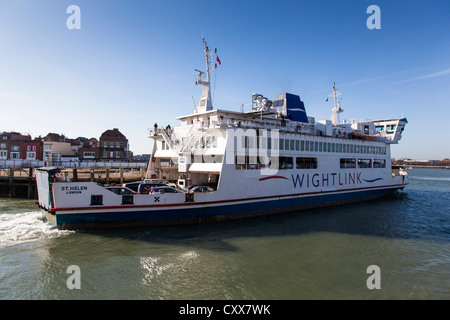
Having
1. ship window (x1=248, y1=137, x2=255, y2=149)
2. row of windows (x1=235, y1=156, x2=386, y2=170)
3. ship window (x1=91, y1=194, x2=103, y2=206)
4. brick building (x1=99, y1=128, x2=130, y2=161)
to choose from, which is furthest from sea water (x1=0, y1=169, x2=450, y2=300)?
brick building (x1=99, y1=128, x2=130, y2=161)

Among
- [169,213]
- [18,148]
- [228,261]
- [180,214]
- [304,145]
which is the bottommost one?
[228,261]

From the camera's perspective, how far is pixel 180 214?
605 inches

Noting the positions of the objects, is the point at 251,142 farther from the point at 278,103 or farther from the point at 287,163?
Result: the point at 278,103

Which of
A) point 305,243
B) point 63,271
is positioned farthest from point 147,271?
point 305,243

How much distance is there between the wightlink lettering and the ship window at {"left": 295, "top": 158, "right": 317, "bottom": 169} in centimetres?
69

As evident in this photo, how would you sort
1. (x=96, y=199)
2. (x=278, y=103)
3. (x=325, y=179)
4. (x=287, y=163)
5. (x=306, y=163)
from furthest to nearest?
(x=278, y=103) → (x=325, y=179) → (x=306, y=163) → (x=287, y=163) → (x=96, y=199)

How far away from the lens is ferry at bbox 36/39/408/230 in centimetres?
1406

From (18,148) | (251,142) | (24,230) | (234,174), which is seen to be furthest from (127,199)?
(18,148)

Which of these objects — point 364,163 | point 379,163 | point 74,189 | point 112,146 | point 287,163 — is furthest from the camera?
point 112,146

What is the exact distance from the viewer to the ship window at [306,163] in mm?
21025

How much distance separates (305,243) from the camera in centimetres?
1312

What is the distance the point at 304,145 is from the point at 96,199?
50.9 feet

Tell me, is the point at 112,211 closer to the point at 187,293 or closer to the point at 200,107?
the point at 187,293
